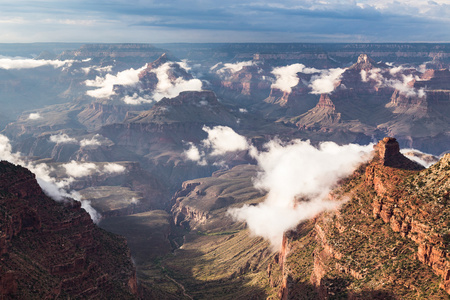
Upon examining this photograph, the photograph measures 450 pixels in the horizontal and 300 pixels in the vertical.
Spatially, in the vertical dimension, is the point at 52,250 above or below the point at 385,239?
below

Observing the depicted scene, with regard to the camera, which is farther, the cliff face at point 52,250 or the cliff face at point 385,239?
the cliff face at point 52,250

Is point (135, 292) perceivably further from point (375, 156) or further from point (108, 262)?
point (375, 156)

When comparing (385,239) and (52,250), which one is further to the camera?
(52,250)

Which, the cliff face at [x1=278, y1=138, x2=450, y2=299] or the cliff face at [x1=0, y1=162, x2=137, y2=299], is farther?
the cliff face at [x1=0, y1=162, x2=137, y2=299]
